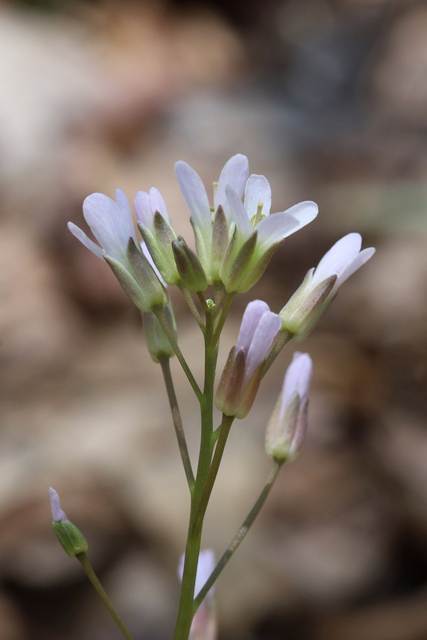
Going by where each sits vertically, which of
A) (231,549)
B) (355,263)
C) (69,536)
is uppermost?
(355,263)

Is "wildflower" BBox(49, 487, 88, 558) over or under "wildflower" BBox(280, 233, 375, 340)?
under

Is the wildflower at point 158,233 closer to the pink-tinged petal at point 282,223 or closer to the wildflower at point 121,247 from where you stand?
the wildflower at point 121,247

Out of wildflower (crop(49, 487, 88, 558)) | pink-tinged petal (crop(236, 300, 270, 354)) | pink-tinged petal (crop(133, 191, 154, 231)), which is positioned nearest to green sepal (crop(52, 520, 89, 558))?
wildflower (crop(49, 487, 88, 558))

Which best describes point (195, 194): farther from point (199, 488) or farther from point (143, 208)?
point (199, 488)

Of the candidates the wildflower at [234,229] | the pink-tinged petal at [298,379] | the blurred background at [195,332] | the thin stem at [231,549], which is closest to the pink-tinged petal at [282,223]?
the wildflower at [234,229]

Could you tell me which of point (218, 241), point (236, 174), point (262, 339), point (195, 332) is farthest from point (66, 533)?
point (195, 332)

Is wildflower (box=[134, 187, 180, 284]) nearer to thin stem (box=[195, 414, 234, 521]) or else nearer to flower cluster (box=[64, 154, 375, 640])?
flower cluster (box=[64, 154, 375, 640])

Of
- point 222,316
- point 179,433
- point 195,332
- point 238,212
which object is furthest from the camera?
point 195,332
